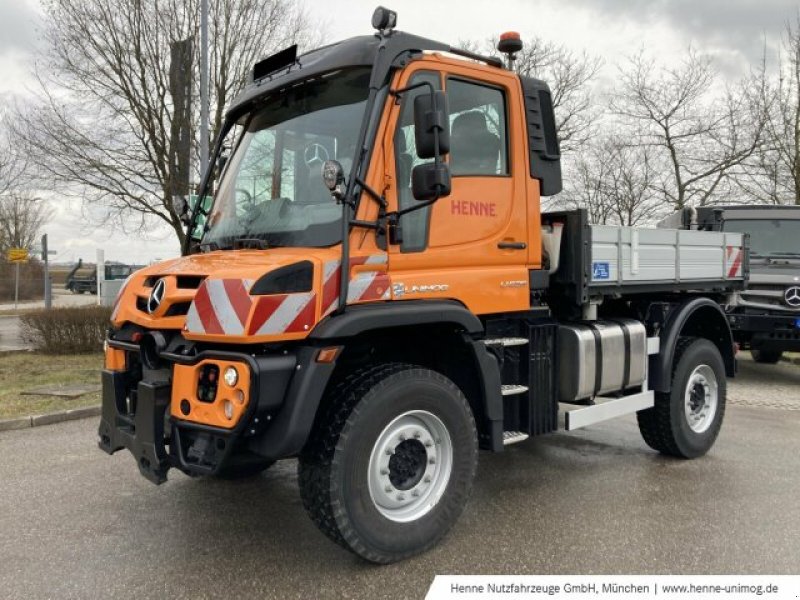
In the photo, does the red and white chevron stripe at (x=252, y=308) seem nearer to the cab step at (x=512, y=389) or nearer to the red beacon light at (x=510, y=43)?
the cab step at (x=512, y=389)

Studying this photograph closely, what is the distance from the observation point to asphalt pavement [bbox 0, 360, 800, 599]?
3.55m

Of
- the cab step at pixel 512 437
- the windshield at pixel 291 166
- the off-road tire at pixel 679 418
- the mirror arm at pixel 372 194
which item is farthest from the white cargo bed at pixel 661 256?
the windshield at pixel 291 166

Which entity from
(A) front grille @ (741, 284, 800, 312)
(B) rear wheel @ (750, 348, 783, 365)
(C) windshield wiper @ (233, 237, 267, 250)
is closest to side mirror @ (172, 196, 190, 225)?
(C) windshield wiper @ (233, 237, 267, 250)

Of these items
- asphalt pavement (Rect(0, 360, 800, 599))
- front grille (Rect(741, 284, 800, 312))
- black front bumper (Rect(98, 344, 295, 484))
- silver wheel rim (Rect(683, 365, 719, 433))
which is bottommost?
asphalt pavement (Rect(0, 360, 800, 599))

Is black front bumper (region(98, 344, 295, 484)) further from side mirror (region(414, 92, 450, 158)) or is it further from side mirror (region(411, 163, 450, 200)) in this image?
side mirror (region(414, 92, 450, 158))

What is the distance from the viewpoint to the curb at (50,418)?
22.7 ft

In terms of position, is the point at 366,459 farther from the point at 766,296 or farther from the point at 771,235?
the point at 771,235

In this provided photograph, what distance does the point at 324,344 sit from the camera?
343 centimetres

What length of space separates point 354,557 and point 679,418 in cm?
320

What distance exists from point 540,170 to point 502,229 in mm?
563

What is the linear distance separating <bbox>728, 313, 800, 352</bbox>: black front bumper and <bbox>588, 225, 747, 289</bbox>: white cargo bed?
369 cm

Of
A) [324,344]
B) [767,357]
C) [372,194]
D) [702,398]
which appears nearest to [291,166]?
[372,194]

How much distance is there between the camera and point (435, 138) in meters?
3.53

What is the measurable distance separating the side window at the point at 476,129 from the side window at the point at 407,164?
0.30 meters
